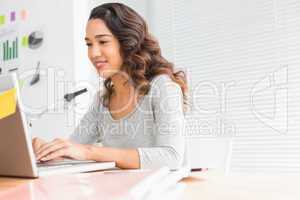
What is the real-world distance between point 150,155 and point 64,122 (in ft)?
5.60

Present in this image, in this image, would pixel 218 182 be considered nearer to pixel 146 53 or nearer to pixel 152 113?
pixel 152 113

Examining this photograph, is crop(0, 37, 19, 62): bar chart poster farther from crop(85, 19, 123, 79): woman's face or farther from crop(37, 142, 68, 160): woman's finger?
crop(37, 142, 68, 160): woman's finger

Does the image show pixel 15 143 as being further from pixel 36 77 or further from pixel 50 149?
pixel 36 77

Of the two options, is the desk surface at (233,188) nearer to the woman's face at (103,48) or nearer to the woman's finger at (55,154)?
the woman's finger at (55,154)

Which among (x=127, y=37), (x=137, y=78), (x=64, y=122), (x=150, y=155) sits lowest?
(x=64, y=122)

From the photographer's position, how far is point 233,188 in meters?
0.68

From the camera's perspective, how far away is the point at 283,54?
2.28 m

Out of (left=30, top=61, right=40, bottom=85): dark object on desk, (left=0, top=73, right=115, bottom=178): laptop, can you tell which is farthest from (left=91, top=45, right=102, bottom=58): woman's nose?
(left=30, top=61, right=40, bottom=85): dark object on desk

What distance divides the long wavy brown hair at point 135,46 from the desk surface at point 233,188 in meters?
0.64

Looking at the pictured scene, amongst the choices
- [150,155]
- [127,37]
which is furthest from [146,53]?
[150,155]

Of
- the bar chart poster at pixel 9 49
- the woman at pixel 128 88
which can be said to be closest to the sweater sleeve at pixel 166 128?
the woman at pixel 128 88

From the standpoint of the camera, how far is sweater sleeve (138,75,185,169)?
107cm

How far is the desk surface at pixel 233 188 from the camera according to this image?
1.95ft

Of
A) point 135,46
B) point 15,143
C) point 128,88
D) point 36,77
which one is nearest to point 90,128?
point 128,88
